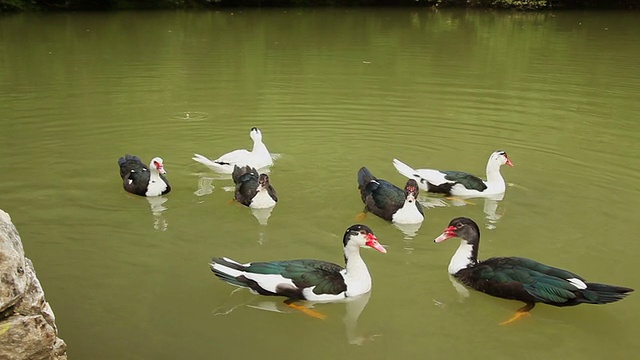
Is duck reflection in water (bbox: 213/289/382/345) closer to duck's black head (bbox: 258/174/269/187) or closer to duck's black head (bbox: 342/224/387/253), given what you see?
duck's black head (bbox: 342/224/387/253)

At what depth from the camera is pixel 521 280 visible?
17.9 ft

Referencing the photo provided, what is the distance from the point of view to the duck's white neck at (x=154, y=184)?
787 centimetres

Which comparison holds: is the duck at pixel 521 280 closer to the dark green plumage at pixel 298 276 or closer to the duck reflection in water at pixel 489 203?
the dark green plumage at pixel 298 276

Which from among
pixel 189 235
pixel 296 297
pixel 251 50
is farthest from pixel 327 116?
pixel 251 50

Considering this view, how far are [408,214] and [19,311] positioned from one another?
424 cm

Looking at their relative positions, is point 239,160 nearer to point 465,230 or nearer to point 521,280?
point 465,230

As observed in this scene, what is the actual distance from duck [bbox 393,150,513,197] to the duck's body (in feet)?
8.36

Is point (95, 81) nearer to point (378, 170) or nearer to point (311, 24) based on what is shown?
point (378, 170)

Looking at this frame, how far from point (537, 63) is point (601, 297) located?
13.6m

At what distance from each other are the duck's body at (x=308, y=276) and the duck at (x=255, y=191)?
189 cm

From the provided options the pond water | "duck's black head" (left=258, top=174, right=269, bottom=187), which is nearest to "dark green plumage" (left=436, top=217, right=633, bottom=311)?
the pond water

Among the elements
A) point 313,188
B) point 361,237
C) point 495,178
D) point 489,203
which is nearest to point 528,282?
point 361,237

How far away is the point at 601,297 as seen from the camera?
5.25 m

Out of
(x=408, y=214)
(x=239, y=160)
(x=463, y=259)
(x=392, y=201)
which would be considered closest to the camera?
(x=463, y=259)
